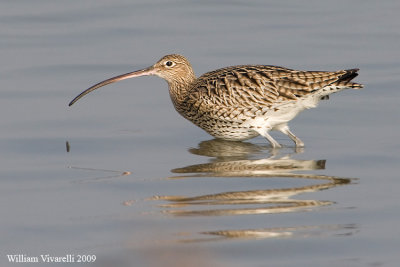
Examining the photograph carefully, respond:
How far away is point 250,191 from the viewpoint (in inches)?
405

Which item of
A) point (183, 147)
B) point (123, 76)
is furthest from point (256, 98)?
point (123, 76)

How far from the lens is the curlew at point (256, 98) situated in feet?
41.8

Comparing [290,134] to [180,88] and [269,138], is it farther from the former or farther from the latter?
[180,88]

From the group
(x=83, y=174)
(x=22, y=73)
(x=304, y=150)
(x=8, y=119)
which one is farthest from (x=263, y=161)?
(x=22, y=73)

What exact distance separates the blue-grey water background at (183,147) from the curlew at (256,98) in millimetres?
300

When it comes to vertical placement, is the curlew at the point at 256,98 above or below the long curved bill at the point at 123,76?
below

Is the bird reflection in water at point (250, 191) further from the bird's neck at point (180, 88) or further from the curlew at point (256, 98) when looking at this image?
the bird's neck at point (180, 88)

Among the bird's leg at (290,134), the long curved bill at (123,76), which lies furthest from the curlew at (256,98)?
the long curved bill at (123,76)

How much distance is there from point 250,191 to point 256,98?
284 centimetres

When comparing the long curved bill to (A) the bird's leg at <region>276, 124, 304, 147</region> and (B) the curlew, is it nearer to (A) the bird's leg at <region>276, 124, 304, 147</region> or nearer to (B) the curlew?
(B) the curlew

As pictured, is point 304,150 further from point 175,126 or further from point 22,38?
point 22,38

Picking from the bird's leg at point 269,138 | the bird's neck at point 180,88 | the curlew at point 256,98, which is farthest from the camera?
the bird's neck at point 180,88

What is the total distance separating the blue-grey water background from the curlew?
0.30m

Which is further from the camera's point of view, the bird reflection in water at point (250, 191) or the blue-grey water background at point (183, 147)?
the bird reflection in water at point (250, 191)
